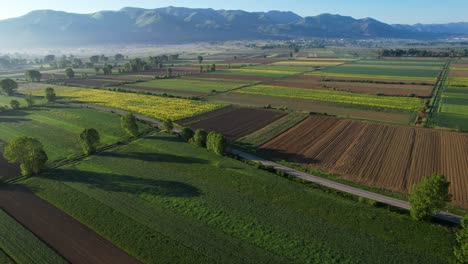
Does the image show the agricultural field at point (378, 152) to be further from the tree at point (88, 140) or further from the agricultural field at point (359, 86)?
the agricultural field at point (359, 86)

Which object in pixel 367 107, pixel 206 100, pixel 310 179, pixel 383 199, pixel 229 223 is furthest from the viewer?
pixel 206 100

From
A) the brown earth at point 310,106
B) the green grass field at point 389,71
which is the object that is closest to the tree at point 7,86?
the brown earth at point 310,106

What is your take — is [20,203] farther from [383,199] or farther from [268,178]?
[383,199]

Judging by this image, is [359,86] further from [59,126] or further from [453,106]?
[59,126]

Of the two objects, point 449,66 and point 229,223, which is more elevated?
point 449,66

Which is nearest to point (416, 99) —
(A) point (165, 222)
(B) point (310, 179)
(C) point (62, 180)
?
(B) point (310, 179)

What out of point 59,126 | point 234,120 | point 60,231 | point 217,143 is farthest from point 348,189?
point 59,126

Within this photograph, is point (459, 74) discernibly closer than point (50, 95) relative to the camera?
No
